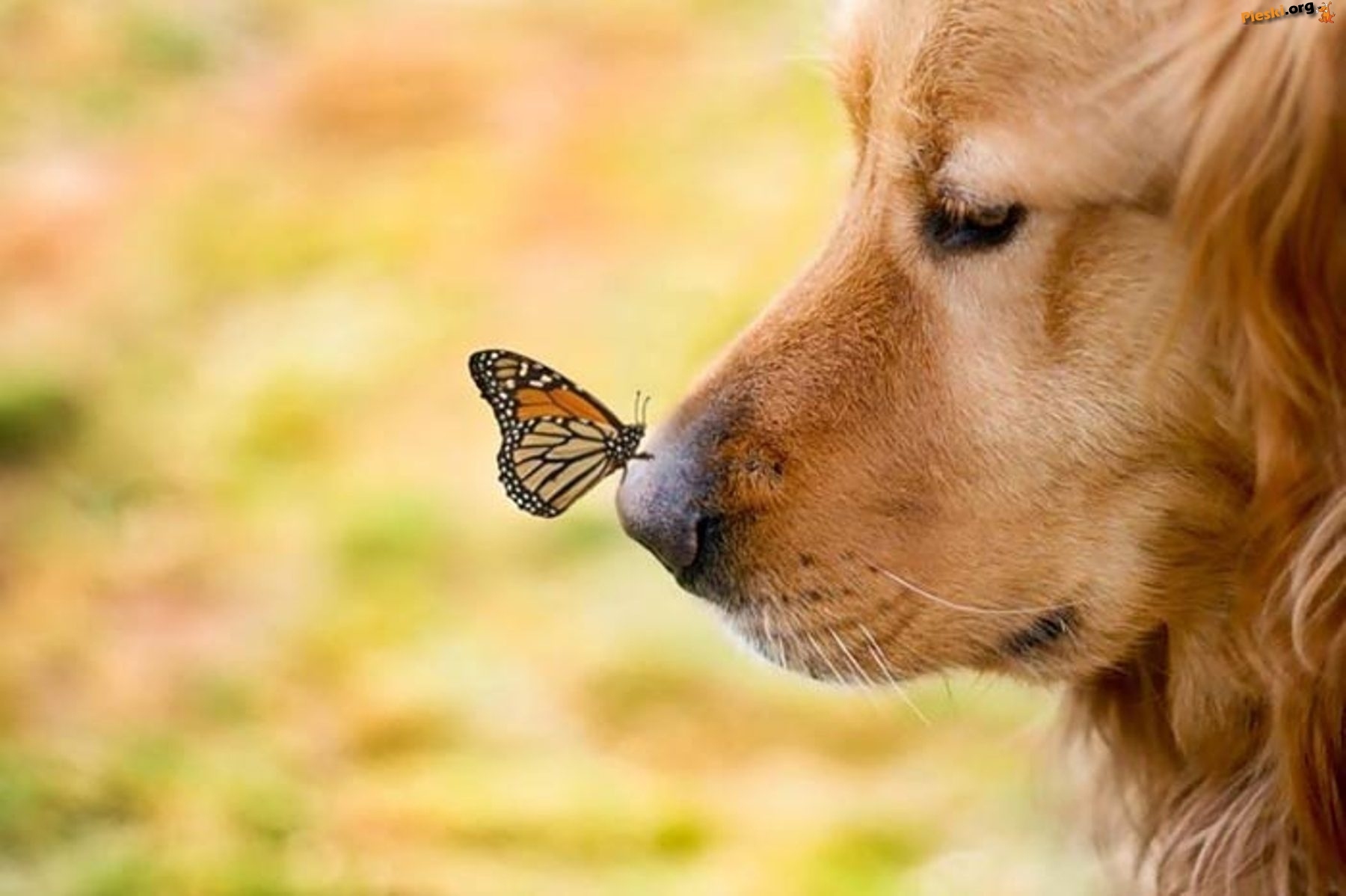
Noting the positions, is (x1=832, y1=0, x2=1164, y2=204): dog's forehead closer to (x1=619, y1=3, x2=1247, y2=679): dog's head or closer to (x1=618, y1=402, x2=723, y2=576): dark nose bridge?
(x1=619, y1=3, x2=1247, y2=679): dog's head

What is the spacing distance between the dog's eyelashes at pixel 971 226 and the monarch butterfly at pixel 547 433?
384 millimetres

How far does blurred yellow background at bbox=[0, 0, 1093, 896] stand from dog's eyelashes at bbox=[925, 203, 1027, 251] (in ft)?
1.10

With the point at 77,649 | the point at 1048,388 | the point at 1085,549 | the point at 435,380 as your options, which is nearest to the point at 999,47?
the point at 1048,388

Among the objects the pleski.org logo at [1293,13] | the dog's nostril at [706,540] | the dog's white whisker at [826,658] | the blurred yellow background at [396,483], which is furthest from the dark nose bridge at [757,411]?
the pleski.org logo at [1293,13]

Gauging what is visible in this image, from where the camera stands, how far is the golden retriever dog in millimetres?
1815

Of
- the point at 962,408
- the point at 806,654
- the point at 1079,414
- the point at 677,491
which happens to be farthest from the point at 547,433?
the point at 1079,414

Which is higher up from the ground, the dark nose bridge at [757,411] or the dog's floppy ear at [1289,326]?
the dark nose bridge at [757,411]

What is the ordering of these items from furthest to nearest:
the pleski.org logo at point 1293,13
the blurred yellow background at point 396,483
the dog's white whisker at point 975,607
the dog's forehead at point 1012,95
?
the blurred yellow background at point 396,483
the dog's white whisker at point 975,607
the dog's forehead at point 1012,95
the pleski.org logo at point 1293,13

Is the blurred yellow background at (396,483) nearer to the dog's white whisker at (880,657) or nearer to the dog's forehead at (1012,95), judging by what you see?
the dog's forehead at (1012,95)

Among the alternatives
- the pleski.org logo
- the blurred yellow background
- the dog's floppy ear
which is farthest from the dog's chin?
the pleski.org logo

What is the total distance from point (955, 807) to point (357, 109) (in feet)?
9.28

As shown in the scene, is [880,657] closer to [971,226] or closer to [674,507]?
[674,507]

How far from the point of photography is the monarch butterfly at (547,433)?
2271mm

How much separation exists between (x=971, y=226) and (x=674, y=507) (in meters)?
0.39
